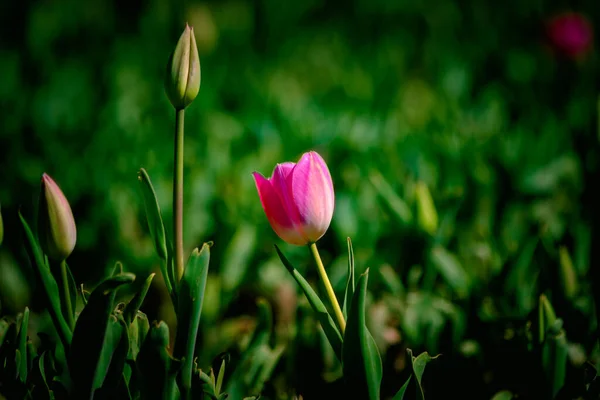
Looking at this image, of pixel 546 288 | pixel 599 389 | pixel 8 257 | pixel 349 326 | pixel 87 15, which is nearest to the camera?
pixel 349 326

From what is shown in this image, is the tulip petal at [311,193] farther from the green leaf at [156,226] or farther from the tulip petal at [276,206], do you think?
the green leaf at [156,226]

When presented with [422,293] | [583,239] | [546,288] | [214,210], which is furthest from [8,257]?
[583,239]

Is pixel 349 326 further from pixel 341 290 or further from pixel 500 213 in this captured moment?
pixel 500 213

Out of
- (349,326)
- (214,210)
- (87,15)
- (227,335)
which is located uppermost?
(87,15)

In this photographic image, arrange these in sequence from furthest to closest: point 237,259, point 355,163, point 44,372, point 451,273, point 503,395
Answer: point 355,163, point 237,259, point 451,273, point 503,395, point 44,372

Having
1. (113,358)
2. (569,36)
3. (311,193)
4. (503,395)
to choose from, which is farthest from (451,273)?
(569,36)

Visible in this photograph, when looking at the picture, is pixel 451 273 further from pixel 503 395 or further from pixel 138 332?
pixel 138 332

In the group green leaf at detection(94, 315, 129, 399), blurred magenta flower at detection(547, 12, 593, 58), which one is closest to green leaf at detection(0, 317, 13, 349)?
green leaf at detection(94, 315, 129, 399)
